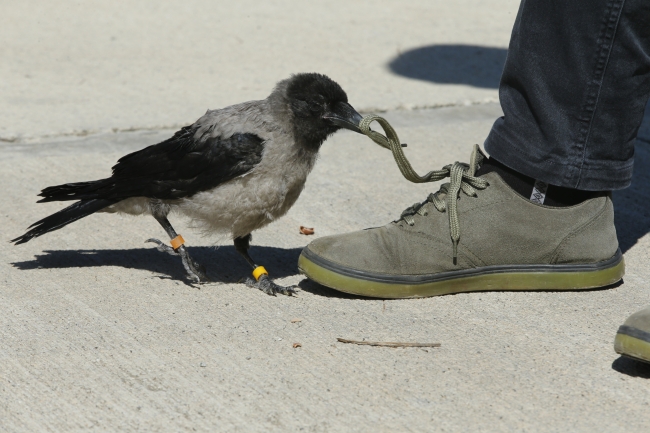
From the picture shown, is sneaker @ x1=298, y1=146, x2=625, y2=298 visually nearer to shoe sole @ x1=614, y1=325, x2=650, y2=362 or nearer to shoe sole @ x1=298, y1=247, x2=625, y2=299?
shoe sole @ x1=298, y1=247, x2=625, y2=299

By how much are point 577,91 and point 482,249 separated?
0.72m

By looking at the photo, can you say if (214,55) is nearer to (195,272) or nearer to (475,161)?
(195,272)

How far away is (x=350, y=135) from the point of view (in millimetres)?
5785

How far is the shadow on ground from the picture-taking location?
23.5 ft

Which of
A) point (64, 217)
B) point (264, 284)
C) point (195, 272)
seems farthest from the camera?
point (64, 217)

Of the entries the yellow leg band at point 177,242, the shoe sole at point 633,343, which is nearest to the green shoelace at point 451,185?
the shoe sole at point 633,343

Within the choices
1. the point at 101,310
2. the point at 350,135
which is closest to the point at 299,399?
the point at 101,310

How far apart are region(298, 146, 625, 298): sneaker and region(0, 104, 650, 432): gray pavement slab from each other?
8cm

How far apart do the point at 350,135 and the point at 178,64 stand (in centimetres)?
211

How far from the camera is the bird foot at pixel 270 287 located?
359 centimetres

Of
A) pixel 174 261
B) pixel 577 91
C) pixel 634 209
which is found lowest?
pixel 174 261

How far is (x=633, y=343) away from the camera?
9.20 ft

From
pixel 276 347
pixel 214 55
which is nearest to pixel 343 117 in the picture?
pixel 276 347

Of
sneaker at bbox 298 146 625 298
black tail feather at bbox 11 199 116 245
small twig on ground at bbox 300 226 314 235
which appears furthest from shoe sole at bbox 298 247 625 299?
black tail feather at bbox 11 199 116 245
